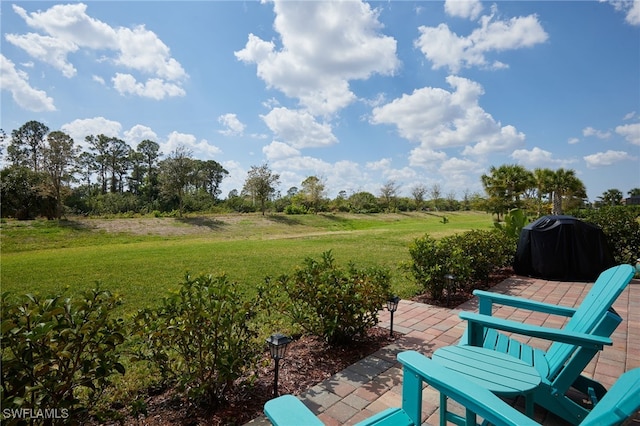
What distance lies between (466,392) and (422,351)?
6.85 ft

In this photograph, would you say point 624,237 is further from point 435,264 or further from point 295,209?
point 295,209

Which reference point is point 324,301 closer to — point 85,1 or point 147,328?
point 147,328

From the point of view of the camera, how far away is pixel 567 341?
1689 millimetres

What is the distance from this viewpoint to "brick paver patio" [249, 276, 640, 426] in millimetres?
2157

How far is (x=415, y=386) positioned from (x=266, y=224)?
902 inches

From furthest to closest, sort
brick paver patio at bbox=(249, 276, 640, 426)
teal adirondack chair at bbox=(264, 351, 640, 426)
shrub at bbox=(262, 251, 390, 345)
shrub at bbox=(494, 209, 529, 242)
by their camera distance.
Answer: shrub at bbox=(494, 209, 529, 242), shrub at bbox=(262, 251, 390, 345), brick paver patio at bbox=(249, 276, 640, 426), teal adirondack chair at bbox=(264, 351, 640, 426)

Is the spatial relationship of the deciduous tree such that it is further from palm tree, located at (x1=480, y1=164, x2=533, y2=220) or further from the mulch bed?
palm tree, located at (x1=480, y1=164, x2=533, y2=220)

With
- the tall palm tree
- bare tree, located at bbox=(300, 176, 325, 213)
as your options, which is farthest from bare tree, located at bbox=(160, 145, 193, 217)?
the tall palm tree

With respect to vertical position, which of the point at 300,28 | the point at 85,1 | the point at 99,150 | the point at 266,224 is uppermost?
the point at 99,150

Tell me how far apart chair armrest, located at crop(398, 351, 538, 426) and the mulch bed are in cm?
139

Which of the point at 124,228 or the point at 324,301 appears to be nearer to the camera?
the point at 324,301

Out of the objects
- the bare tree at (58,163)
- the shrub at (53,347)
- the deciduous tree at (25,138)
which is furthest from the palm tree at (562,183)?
the deciduous tree at (25,138)

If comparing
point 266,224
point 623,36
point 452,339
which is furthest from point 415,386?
point 266,224

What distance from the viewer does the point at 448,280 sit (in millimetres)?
4527
